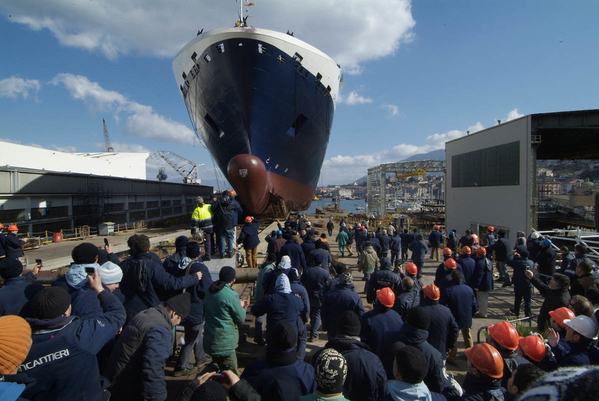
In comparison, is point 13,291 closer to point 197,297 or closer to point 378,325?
point 197,297

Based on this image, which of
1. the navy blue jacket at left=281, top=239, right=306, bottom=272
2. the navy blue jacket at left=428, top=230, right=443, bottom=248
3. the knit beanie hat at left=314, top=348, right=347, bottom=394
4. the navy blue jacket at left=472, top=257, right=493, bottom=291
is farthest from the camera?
the navy blue jacket at left=428, top=230, right=443, bottom=248

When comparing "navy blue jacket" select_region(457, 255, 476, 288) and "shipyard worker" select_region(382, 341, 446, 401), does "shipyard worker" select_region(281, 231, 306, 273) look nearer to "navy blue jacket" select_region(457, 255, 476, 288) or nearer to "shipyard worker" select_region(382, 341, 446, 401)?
"navy blue jacket" select_region(457, 255, 476, 288)

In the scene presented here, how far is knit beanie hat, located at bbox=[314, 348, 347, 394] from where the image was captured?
1643 mm

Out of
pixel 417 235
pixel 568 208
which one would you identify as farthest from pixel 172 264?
pixel 568 208

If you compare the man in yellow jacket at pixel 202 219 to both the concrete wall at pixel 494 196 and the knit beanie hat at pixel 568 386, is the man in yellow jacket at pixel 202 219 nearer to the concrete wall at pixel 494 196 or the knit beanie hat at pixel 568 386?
the knit beanie hat at pixel 568 386

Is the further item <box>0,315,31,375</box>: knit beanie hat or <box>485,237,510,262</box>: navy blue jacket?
<box>485,237,510,262</box>: navy blue jacket

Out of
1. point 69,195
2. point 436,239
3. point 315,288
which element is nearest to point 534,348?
point 315,288

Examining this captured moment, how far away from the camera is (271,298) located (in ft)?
11.1

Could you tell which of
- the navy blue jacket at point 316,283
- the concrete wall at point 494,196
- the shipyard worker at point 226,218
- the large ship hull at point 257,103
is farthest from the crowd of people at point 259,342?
the concrete wall at point 494,196

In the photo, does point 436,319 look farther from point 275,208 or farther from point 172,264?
point 275,208

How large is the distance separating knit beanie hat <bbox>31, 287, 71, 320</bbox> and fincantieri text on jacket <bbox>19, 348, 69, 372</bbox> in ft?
0.72

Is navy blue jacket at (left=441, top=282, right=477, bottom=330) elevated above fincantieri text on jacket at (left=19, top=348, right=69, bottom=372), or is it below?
below

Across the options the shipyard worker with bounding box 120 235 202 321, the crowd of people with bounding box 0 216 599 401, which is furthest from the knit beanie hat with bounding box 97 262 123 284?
the shipyard worker with bounding box 120 235 202 321

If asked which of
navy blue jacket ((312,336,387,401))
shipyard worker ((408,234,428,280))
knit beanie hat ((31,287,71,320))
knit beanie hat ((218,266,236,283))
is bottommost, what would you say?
shipyard worker ((408,234,428,280))
